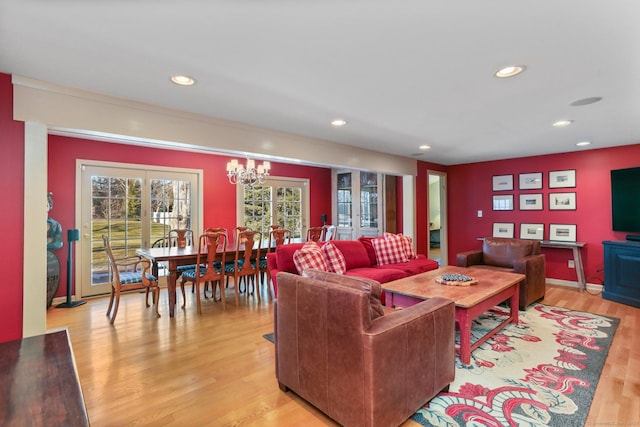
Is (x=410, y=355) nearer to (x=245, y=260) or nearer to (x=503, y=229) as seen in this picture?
(x=245, y=260)

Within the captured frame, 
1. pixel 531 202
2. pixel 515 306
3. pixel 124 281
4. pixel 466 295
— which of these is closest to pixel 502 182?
pixel 531 202

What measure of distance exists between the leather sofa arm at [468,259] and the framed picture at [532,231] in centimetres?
145

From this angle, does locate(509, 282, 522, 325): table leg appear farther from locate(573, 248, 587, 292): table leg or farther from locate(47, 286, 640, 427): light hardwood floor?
locate(573, 248, 587, 292): table leg

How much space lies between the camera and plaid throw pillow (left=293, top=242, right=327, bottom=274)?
10.2 ft

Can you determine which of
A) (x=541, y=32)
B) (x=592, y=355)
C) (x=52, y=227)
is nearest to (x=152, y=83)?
(x=541, y=32)

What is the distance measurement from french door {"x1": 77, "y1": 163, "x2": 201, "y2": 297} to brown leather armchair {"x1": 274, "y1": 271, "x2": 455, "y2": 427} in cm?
389

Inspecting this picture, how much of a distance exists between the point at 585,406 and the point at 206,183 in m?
5.42

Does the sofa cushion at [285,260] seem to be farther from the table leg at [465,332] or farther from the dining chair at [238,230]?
the dining chair at [238,230]

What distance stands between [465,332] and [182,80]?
9.43 ft

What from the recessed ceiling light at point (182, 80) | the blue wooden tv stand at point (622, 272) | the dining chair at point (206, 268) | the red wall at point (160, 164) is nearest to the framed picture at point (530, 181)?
the blue wooden tv stand at point (622, 272)

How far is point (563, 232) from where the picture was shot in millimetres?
5160

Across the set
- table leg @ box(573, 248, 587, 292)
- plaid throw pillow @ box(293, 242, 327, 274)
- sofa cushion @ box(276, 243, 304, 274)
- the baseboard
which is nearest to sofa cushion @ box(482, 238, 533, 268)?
table leg @ box(573, 248, 587, 292)

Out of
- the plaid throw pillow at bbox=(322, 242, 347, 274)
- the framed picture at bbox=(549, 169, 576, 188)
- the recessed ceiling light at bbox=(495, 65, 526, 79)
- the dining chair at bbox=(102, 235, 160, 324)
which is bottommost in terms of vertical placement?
the dining chair at bbox=(102, 235, 160, 324)

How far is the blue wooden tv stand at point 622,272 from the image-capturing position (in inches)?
159
